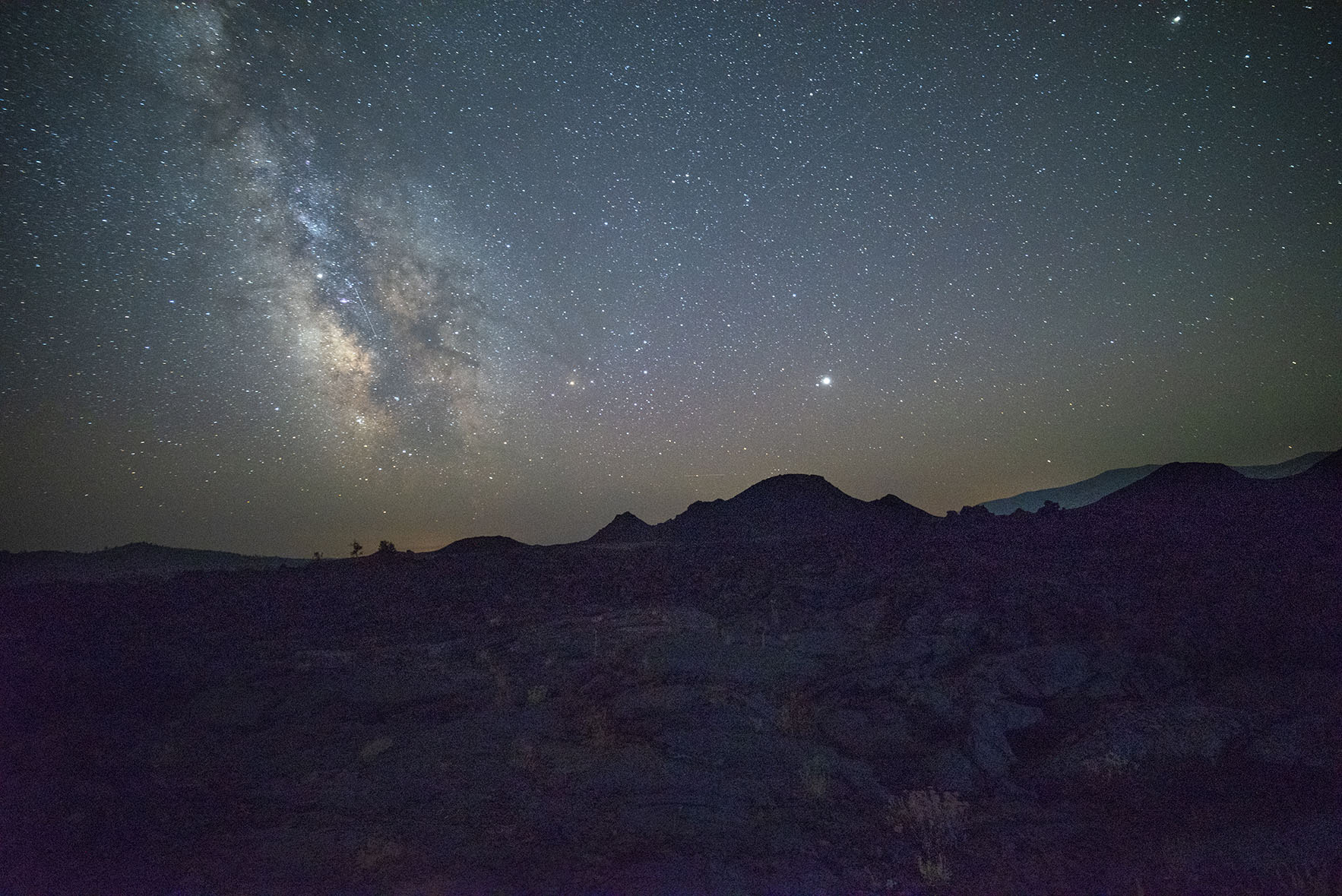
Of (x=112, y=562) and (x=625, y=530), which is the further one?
(x=112, y=562)

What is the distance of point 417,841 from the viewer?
823 cm

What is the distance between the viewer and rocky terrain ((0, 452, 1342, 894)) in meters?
7.57

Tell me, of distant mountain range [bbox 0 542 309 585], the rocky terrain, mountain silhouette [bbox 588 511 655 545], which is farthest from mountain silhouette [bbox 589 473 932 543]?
distant mountain range [bbox 0 542 309 585]

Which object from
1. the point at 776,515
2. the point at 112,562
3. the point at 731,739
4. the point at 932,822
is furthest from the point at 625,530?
the point at 112,562

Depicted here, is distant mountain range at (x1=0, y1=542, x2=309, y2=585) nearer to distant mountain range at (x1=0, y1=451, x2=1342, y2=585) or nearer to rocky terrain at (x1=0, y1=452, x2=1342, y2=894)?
distant mountain range at (x1=0, y1=451, x2=1342, y2=585)

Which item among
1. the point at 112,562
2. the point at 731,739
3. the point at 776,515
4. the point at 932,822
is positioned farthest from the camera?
the point at 112,562

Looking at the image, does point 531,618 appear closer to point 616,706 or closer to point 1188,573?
point 616,706

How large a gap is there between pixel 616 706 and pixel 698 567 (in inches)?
554

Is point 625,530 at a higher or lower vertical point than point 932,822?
higher

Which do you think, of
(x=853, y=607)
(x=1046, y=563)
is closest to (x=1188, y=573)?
(x=1046, y=563)

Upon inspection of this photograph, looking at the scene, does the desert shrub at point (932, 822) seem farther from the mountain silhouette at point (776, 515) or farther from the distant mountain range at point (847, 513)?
the mountain silhouette at point (776, 515)

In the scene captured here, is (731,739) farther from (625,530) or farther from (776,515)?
(625,530)

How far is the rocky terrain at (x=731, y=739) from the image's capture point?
7574 mm

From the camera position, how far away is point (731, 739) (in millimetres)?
10734
